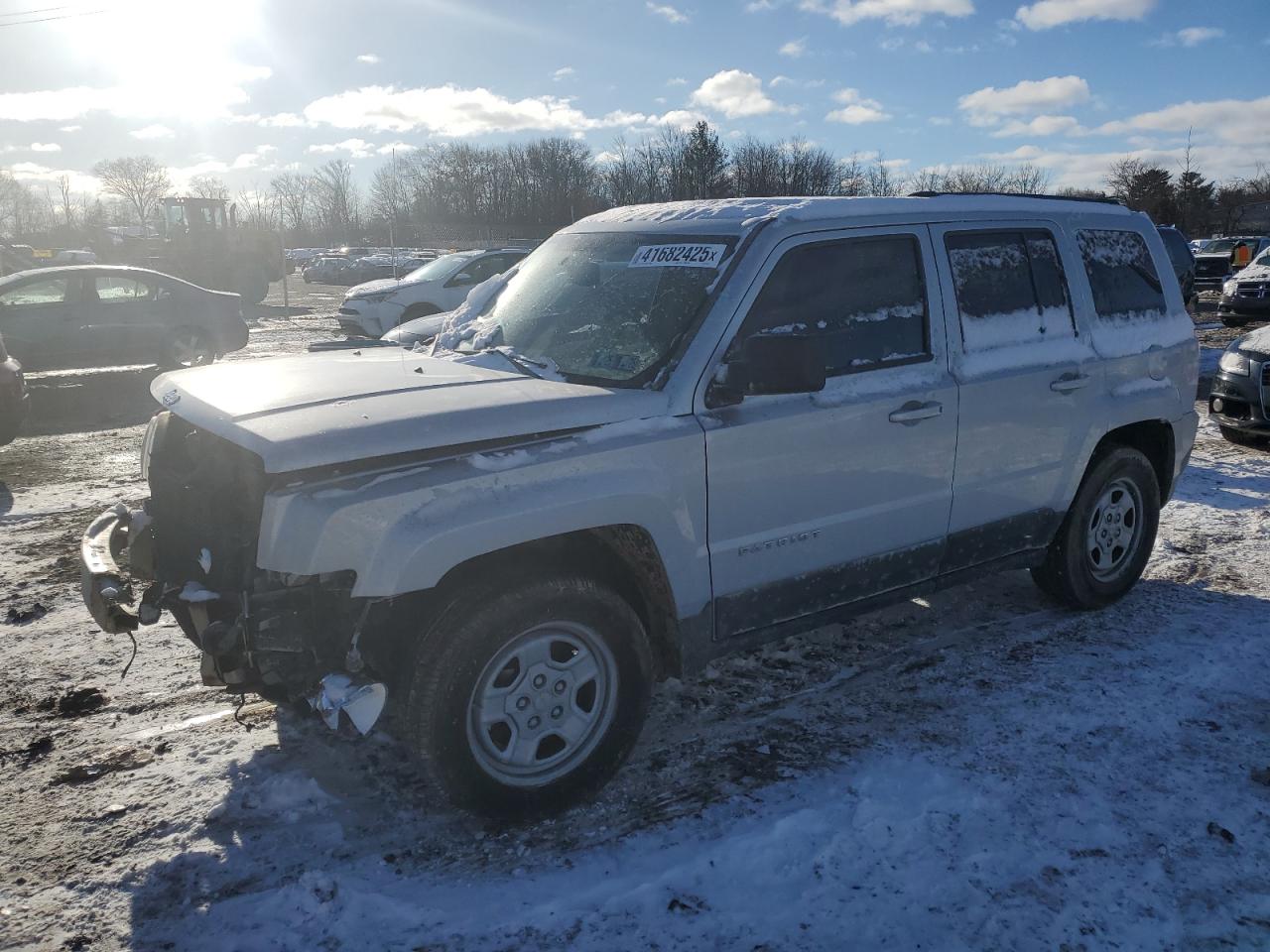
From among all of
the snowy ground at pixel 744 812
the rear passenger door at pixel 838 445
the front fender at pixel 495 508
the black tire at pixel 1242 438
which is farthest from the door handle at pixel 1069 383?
the black tire at pixel 1242 438

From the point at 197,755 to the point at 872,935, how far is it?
101 inches

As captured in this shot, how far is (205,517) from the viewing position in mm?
3182

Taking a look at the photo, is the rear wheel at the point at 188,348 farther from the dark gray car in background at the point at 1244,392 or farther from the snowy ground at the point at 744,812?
the dark gray car in background at the point at 1244,392

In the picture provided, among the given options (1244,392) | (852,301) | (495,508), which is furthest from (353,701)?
(1244,392)

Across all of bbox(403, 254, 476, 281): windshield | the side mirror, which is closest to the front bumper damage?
the side mirror

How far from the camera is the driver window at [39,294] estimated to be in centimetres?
1222

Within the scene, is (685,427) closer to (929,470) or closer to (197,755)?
(929,470)

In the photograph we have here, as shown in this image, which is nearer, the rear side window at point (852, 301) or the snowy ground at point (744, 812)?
the snowy ground at point (744, 812)

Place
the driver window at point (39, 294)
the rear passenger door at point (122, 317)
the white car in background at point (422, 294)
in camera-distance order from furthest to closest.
Answer: the white car in background at point (422, 294)
the rear passenger door at point (122, 317)
the driver window at point (39, 294)

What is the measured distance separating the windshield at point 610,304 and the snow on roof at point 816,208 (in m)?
0.17

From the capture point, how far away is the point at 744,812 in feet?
10.9

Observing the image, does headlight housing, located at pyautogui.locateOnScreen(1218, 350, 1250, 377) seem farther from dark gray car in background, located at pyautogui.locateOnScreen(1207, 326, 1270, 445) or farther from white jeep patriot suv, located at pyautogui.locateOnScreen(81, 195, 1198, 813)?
white jeep patriot suv, located at pyautogui.locateOnScreen(81, 195, 1198, 813)

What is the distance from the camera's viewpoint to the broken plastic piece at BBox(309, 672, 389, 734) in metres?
2.83

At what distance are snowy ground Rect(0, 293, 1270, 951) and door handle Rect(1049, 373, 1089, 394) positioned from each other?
127 centimetres
